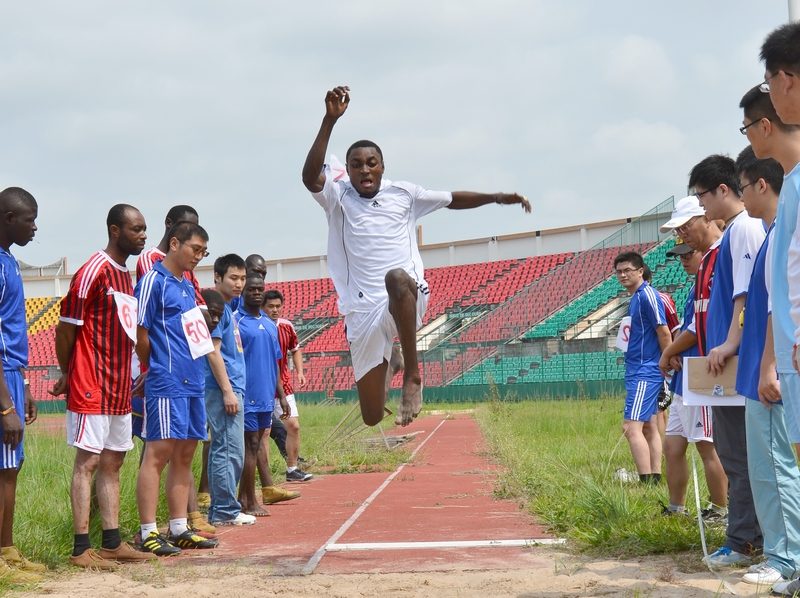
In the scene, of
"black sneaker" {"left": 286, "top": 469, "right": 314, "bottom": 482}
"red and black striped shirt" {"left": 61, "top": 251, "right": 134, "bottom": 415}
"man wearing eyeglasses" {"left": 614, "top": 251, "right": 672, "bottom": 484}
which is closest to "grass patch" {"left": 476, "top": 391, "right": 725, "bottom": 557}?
"man wearing eyeglasses" {"left": 614, "top": 251, "right": 672, "bottom": 484}

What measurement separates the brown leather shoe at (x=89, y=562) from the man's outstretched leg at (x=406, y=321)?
1852mm

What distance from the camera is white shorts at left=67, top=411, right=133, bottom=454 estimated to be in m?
5.00

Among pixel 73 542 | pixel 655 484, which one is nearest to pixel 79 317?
pixel 73 542

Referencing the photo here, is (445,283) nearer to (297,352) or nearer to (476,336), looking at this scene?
(476,336)

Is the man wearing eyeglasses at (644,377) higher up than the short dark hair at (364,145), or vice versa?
the short dark hair at (364,145)

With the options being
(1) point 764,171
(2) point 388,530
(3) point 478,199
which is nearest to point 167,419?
(2) point 388,530

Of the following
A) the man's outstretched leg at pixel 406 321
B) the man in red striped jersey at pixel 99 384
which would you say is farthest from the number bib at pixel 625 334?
the man in red striped jersey at pixel 99 384

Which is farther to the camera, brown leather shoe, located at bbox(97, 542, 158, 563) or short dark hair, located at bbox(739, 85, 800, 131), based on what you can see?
brown leather shoe, located at bbox(97, 542, 158, 563)

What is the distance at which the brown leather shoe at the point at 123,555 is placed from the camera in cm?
511

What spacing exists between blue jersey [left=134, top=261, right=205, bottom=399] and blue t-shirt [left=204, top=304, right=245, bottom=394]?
1.13 meters

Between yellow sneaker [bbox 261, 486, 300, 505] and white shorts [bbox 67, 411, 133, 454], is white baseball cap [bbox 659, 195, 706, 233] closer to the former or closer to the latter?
white shorts [bbox 67, 411, 133, 454]

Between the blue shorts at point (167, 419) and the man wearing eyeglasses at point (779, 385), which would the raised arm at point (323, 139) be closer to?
the blue shorts at point (167, 419)

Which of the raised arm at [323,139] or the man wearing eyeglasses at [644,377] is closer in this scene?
the raised arm at [323,139]

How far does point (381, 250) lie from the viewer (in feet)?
19.6
